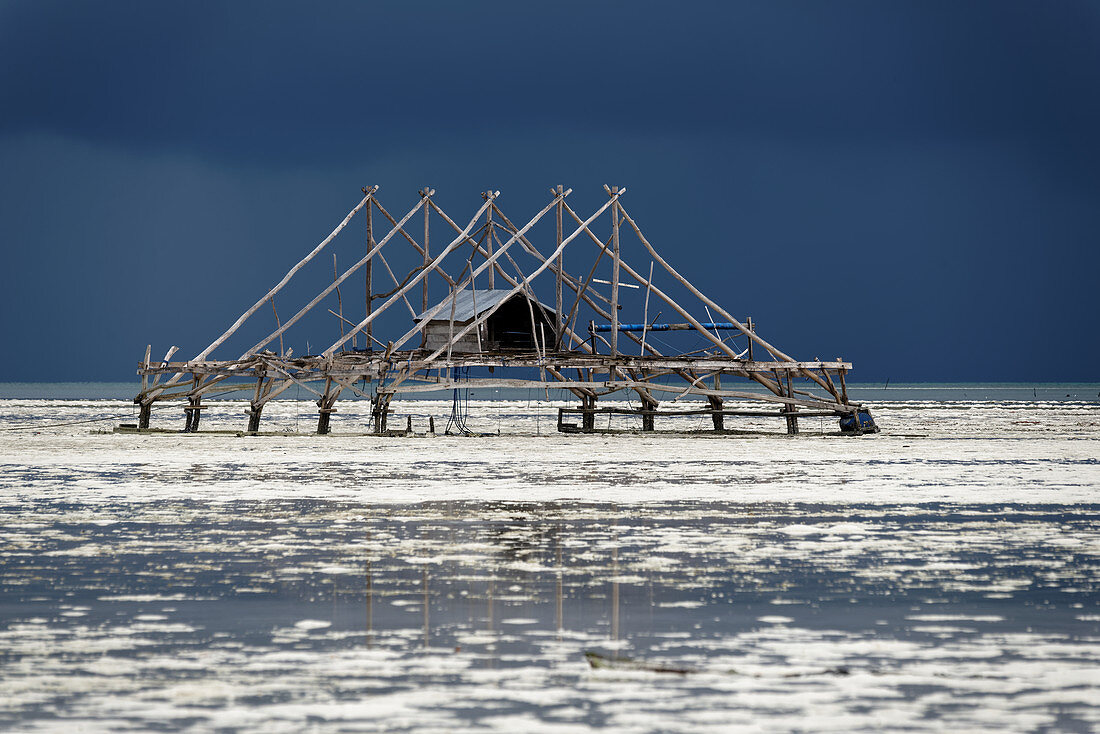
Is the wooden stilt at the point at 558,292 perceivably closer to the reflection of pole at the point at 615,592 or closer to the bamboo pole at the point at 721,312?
the bamboo pole at the point at 721,312

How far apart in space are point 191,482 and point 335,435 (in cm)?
1293

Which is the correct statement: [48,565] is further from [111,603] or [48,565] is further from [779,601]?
[779,601]

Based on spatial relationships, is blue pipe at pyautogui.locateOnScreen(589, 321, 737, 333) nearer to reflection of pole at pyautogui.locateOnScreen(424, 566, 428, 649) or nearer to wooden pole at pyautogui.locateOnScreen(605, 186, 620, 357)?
wooden pole at pyautogui.locateOnScreen(605, 186, 620, 357)

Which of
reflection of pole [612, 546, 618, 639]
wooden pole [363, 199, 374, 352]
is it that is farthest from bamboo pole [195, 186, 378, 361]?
reflection of pole [612, 546, 618, 639]

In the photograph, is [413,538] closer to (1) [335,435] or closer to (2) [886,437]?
(1) [335,435]

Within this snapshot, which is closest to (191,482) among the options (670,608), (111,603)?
(111,603)

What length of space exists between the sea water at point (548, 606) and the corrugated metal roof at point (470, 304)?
48.1ft

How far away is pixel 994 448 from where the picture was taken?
24.9 meters

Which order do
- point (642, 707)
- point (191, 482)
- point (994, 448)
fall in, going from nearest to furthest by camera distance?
point (642, 707) < point (191, 482) < point (994, 448)

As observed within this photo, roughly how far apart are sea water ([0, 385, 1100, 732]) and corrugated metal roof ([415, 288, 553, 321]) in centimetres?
1467

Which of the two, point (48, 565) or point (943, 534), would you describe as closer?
point (48, 565)

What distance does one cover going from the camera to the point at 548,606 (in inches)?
288

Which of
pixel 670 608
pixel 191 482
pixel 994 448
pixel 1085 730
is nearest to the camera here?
pixel 1085 730

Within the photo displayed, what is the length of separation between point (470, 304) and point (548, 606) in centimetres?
2458
